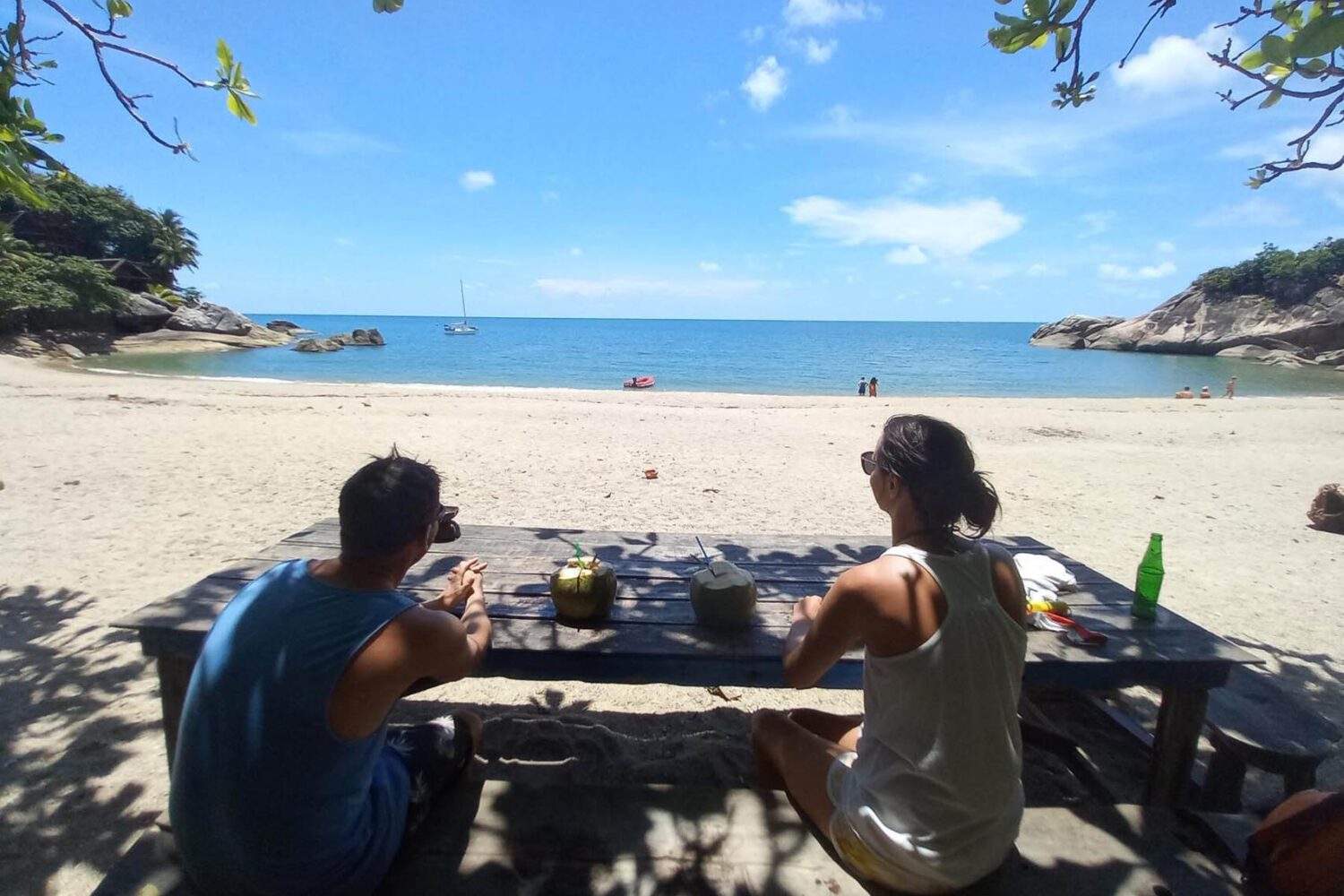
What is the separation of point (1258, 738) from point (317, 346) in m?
49.2

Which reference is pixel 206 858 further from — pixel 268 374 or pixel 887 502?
pixel 268 374

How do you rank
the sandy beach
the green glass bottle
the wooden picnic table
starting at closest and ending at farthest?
the wooden picnic table → the green glass bottle → the sandy beach

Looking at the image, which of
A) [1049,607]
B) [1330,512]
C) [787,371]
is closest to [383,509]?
[1049,607]

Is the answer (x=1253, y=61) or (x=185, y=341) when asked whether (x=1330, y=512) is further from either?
(x=185, y=341)

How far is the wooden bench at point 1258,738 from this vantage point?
2250 millimetres

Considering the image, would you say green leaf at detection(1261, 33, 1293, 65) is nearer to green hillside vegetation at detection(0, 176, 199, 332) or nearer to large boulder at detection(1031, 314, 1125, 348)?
green hillside vegetation at detection(0, 176, 199, 332)

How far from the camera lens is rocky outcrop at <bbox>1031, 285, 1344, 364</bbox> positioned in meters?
38.6

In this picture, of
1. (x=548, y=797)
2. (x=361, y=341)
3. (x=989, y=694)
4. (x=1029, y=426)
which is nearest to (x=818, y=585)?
(x=989, y=694)

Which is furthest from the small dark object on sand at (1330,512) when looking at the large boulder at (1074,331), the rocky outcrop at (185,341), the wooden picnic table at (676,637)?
the large boulder at (1074,331)

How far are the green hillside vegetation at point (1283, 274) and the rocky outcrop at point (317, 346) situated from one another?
60.0 metres

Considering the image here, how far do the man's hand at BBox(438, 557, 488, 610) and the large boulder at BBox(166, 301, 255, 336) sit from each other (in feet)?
147

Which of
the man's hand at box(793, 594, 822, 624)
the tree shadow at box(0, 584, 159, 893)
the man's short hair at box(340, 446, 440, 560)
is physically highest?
the man's short hair at box(340, 446, 440, 560)

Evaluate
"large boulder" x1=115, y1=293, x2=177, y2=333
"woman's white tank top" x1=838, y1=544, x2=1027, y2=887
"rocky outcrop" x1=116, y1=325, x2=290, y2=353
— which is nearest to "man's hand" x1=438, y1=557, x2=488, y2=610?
"woman's white tank top" x1=838, y1=544, x2=1027, y2=887

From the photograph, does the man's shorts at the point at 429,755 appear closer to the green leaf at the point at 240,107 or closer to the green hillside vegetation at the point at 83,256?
the green leaf at the point at 240,107
